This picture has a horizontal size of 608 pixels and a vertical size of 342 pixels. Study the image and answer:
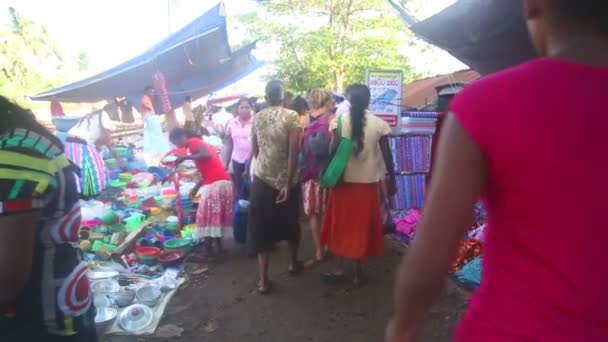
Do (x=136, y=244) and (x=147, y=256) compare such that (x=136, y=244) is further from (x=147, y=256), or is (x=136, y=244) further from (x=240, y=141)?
(x=240, y=141)

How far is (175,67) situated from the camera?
8133 mm

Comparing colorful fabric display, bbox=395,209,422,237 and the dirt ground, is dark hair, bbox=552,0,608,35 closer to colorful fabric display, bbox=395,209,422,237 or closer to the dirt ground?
the dirt ground

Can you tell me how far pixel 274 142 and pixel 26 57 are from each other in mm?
16546

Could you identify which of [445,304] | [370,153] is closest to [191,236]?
[370,153]

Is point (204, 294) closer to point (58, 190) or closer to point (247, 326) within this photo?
point (247, 326)

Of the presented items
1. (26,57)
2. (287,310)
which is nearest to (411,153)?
(287,310)

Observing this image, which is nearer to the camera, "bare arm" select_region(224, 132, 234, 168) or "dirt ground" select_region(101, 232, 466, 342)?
"dirt ground" select_region(101, 232, 466, 342)

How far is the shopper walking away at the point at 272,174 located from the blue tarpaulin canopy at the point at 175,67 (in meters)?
3.86

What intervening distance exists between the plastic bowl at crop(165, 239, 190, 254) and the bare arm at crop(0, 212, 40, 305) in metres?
3.98

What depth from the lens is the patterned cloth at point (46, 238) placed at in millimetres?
1132

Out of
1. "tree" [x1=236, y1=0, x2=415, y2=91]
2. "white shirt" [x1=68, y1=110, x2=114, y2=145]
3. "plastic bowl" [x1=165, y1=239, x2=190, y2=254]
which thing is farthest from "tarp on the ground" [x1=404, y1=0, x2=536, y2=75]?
"tree" [x1=236, y1=0, x2=415, y2=91]

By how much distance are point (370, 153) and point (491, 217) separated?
117 inches

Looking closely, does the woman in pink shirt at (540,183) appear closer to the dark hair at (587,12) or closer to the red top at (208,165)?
the dark hair at (587,12)

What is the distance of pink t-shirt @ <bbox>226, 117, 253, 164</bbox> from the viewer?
18.5 ft
